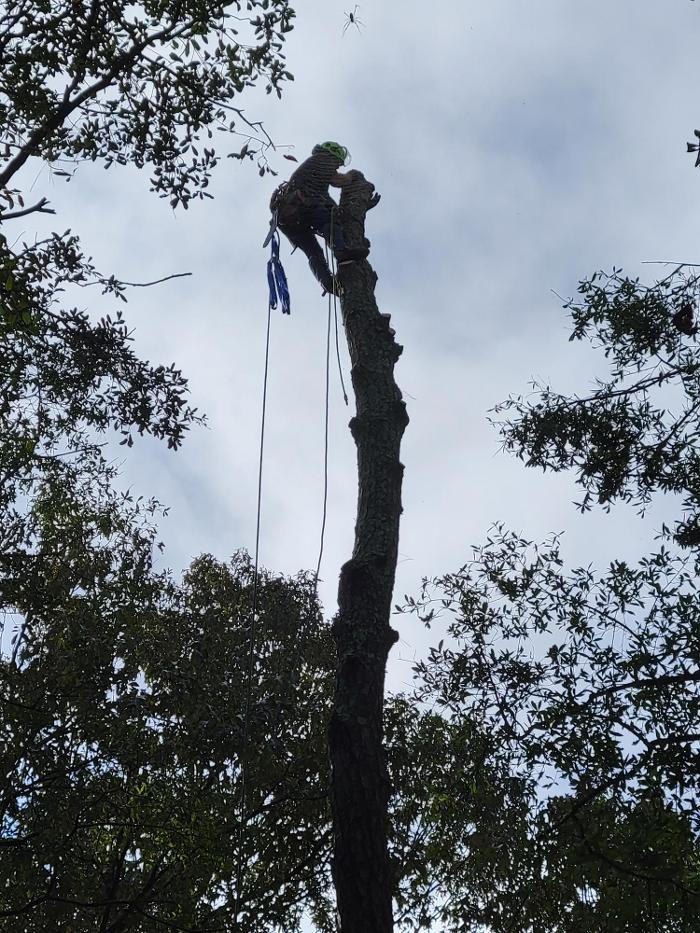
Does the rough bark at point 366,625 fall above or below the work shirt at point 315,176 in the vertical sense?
below

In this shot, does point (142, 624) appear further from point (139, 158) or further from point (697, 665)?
point (697, 665)

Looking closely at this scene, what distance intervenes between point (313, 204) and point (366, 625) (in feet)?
12.6

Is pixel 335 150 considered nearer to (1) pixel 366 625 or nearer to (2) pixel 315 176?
(2) pixel 315 176

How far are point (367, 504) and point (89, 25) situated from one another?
11.5 feet

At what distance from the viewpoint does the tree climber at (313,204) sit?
7195 mm

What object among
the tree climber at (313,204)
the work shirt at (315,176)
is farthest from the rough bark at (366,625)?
the work shirt at (315,176)

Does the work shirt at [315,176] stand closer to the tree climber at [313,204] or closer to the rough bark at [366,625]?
the tree climber at [313,204]

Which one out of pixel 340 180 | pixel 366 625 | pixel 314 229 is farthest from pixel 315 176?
pixel 366 625

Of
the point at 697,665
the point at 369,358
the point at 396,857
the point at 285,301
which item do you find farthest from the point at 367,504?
the point at 396,857

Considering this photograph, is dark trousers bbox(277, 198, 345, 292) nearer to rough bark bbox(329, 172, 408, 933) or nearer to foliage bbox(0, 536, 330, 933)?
rough bark bbox(329, 172, 408, 933)

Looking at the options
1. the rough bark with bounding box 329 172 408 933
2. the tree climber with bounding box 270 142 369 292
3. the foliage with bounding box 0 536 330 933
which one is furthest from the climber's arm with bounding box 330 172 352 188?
the foliage with bounding box 0 536 330 933

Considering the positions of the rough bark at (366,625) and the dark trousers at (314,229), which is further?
the dark trousers at (314,229)

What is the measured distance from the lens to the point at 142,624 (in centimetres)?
926

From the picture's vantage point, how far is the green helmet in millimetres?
7539
